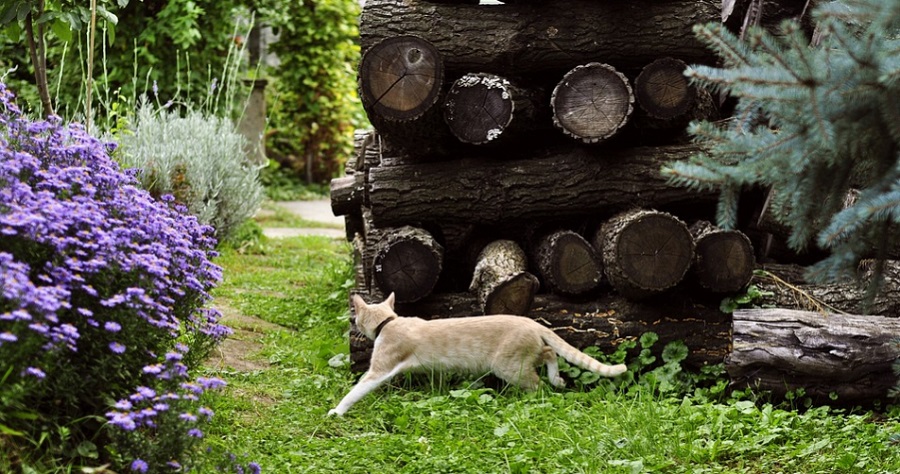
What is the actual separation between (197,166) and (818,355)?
18.7 feet

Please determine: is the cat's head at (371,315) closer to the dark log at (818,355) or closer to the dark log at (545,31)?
the dark log at (545,31)

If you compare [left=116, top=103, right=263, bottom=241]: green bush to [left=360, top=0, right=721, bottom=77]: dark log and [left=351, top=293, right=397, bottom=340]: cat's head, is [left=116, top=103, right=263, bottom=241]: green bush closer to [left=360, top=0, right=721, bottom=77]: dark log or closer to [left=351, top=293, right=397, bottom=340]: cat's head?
[left=360, top=0, right=721, bottom=77]: dark log

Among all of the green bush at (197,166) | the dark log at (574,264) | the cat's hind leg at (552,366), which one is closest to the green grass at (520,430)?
the cat's hind leg at (552,366)

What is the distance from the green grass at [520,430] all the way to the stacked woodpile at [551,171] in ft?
1.76

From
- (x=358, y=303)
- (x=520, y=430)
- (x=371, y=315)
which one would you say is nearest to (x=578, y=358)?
(x=520, y=430)

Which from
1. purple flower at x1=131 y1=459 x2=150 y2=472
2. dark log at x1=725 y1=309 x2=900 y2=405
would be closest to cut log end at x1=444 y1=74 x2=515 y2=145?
dark log at x1=725 y1=309 x2=900 y2=405

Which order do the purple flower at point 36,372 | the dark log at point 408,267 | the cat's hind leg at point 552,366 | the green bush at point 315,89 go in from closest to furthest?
1. the purple flower at point 36,372
2. the cat's hind leg at point 552,366
3. the dark log at point 408,267
4. the green bush at point 315,89

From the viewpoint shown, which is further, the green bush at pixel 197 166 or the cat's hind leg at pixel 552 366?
the green bush at pixel 197 166

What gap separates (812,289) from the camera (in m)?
5.62

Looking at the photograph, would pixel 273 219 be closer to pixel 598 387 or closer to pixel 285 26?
pixel 285 26

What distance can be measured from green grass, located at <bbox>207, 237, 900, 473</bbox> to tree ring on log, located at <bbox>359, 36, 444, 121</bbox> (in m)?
1.46

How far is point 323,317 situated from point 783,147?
4.49m

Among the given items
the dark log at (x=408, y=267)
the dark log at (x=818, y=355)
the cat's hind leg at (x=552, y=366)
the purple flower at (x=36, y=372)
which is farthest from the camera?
the dark log at (x=408, y=267)

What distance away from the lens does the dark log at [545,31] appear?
18.7 feet
